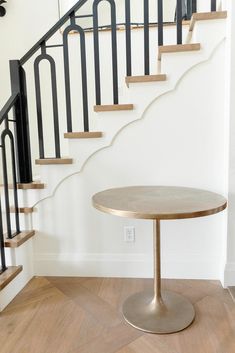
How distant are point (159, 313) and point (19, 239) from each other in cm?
103

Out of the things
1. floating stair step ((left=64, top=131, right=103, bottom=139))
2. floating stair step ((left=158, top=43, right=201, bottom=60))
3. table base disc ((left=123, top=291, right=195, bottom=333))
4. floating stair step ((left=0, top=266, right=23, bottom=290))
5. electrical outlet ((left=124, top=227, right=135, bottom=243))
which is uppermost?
floating stair step ((left=158, top=43, right=201, bottom=60))

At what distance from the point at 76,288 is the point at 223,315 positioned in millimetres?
967

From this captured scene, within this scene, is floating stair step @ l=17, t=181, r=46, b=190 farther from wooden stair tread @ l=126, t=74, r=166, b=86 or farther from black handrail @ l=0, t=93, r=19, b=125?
wooden stair tread @ l=126, t=74, r=166, b=86

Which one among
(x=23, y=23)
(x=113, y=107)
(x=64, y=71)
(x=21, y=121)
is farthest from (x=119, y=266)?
(x=23, y=23)

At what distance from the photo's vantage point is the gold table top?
1292mm

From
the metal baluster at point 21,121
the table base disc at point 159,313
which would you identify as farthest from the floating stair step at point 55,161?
the table base disc at point 159,313

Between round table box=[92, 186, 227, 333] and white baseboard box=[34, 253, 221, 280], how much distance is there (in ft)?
0.79

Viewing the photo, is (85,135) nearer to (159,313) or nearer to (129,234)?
(129,234)

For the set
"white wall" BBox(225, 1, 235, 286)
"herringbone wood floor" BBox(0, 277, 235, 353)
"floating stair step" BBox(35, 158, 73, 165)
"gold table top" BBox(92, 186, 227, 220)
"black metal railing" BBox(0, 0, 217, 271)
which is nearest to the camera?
"gold table top" BBox(92, 186, 227, 220)

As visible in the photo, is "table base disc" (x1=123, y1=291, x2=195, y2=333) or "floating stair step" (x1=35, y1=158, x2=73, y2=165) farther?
"floating stair step" (x1=35, y1=158, x2=73, y2=165)

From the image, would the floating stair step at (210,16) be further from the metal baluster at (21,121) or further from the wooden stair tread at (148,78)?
the metal baluster at (21,121)

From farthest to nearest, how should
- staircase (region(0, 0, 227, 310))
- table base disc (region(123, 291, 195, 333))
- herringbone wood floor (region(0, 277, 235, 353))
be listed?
staircase (region(0, 0, 227, 310)) → table base disc (region(123, 291, 195, 333)) → herringbone wood floor (region(0, 277, 235, 353))

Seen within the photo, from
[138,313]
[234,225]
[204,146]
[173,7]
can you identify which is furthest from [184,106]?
[173,7]

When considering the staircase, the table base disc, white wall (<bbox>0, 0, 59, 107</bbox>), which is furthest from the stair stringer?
white wall (<bbox>0, 0, 59, 107</bbox>)
